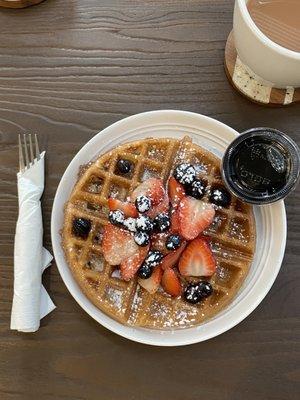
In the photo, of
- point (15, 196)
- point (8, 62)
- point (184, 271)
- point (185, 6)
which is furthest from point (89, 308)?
point (185, 6)

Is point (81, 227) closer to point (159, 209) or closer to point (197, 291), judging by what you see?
point (159, 209)

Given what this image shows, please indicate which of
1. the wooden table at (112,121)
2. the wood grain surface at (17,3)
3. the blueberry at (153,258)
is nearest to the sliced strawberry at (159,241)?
the blueberry at (153,258)

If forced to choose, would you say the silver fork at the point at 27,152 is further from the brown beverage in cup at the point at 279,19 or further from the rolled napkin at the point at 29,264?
the brown beverage in cup at the point at 279,19

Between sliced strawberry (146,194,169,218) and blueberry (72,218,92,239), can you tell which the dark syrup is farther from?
blueberry (72,218,92,239)

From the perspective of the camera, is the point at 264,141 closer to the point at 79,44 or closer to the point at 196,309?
the point at 196,309

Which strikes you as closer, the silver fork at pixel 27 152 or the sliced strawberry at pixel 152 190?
the sliced strawberry at pixel 152 190

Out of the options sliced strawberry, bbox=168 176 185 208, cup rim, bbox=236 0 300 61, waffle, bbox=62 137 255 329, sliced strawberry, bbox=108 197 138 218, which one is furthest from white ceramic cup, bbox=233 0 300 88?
sliced strawberry, bbox=108 197 138 218
